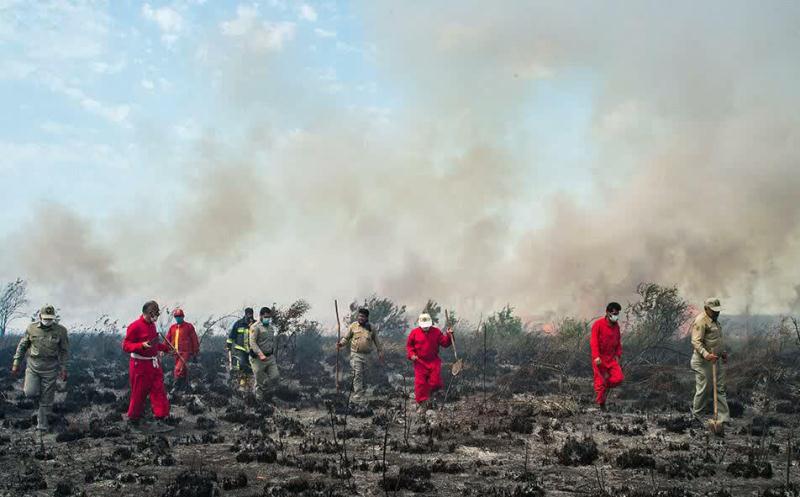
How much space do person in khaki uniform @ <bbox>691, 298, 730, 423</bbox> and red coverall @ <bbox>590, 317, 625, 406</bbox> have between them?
5.19ft

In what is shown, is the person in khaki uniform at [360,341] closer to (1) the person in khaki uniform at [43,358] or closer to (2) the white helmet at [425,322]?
(2) the white helmet at [425,322]

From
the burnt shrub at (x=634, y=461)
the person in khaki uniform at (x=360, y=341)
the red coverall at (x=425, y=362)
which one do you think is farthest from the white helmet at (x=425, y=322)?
the burnt shrub at (x=634, y=461)

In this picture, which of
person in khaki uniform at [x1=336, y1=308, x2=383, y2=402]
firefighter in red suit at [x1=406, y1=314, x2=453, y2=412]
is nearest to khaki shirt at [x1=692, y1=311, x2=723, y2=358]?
firefighter in red suit at [x1=406, y1=314, x2=453, y2=412]

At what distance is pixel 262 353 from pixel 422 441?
505cm

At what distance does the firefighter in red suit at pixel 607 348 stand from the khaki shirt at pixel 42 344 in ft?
33.7

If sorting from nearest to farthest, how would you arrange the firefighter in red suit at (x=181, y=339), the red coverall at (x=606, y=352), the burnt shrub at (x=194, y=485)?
1. the burnt shrub at (x=194, y=485)
2. the red coverall at (x=606, y=352)
3. the firefighter in red suit at (x=181, y=339)

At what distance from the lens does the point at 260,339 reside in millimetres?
14094

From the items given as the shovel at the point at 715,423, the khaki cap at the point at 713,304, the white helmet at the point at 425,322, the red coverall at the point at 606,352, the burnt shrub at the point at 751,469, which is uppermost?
the khaki cap at the point at 713,304

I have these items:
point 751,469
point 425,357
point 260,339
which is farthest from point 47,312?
point 751,469

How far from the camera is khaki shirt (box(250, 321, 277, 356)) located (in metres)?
13.9

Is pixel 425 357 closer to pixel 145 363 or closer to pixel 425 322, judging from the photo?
pixel 425 322

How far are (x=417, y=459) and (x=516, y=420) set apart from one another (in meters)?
3.05

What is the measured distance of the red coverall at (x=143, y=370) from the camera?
10828mm

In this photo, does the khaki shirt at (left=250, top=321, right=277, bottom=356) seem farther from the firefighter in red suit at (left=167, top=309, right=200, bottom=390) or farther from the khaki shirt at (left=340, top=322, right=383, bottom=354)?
the firefighter in red suit at (left=167, top=309, right=200, bottom=390)
